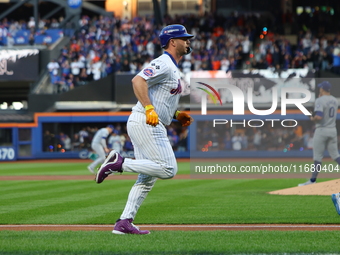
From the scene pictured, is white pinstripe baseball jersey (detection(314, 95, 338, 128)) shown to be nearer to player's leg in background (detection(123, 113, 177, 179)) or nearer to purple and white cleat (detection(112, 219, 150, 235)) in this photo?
player's leg in background (detection(123, 113, 177, 179))

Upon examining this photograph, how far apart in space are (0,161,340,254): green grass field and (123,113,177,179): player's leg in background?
66cm

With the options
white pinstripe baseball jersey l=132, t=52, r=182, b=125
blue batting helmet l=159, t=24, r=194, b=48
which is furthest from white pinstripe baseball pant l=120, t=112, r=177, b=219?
blue batting helmet l=159, t=24, r=194, b=48

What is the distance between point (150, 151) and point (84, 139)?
26043 mm

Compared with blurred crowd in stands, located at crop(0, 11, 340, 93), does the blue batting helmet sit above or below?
below

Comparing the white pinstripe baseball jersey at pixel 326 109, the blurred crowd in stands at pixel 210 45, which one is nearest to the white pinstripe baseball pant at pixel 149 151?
the white pinstripe baseball jersey at pixel 326 109

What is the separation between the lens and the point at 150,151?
6152 mm

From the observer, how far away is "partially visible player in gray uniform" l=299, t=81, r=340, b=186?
12.4 metres

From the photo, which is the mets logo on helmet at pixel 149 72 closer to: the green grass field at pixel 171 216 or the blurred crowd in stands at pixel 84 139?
the green grass field at pixel 171 216

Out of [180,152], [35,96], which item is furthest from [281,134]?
[35,96]

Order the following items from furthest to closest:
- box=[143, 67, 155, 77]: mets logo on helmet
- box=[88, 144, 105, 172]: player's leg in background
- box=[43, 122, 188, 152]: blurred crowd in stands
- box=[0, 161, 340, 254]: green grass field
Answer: box=[43, 122, 188, 152]: blurred crowd in stands < box=[88, 144, 105, 172]: player's leg in background < box=[143, 67, 155, 77]: mets logo on helmet < box=[0, 161, 340, 254]: green grass field

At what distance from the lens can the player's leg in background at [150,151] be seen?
20.0ft

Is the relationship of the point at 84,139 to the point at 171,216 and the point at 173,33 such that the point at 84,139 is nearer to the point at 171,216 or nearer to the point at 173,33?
the point at 171,216

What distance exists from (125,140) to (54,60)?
19.1 feet

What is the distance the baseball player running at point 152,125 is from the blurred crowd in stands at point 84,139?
80.7 ft
